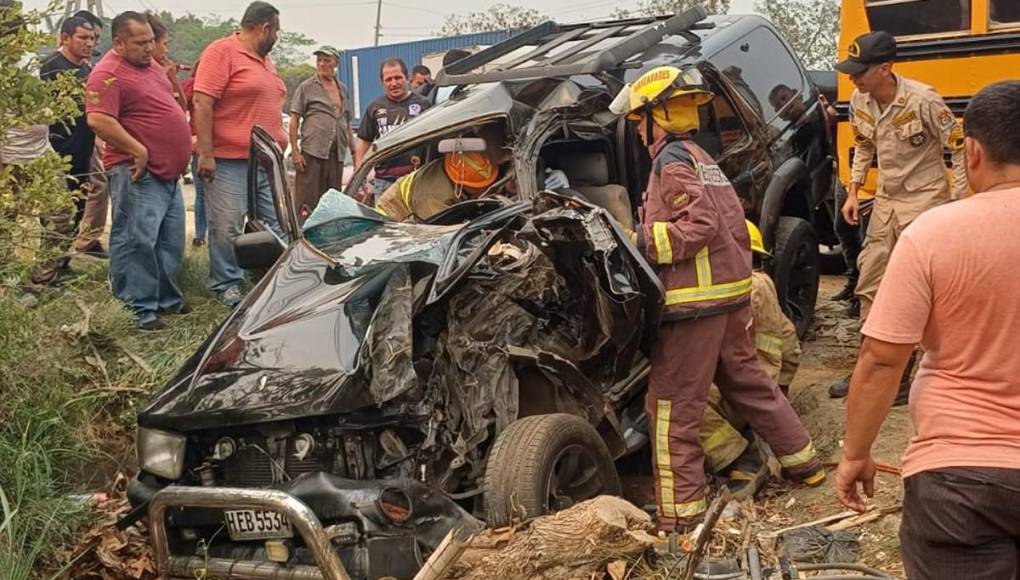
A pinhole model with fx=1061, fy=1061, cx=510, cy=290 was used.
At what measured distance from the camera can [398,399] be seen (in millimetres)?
3615

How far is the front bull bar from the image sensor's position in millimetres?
3148

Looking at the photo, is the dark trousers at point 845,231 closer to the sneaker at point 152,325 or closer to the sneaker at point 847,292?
the sneaker at point 847,292

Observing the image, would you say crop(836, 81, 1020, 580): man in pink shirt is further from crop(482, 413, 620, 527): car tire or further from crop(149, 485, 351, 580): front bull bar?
crop(149, 485, 351, 580): front bull bar

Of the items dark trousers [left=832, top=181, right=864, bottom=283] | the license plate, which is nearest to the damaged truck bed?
the license plate

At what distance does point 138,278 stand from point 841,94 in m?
4.39

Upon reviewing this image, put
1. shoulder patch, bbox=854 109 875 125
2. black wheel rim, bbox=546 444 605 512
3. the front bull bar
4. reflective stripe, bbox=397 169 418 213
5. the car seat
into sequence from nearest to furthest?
the front bull bar
black wheel rim, bbox=546 444 605 512
the car seat
shoulder patch, bbox=854 109 875 125
reflective stripe, bbox=397 169 418 213

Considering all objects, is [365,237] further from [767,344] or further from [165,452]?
[767,344]

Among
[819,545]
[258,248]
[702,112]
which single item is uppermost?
[702,112]

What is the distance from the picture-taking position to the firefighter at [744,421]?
15.9 ft

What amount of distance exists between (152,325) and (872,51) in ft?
13.5

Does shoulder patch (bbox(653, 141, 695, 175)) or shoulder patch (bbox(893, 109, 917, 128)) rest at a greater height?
shoulder patch (bbox(653, 141, 695, 175))

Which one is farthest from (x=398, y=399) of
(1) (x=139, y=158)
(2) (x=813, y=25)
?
(2) (x=813, y=25)

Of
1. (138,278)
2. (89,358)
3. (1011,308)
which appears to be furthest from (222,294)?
(1011,308)

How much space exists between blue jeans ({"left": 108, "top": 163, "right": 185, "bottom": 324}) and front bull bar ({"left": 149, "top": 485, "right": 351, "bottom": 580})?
2.55 metres
